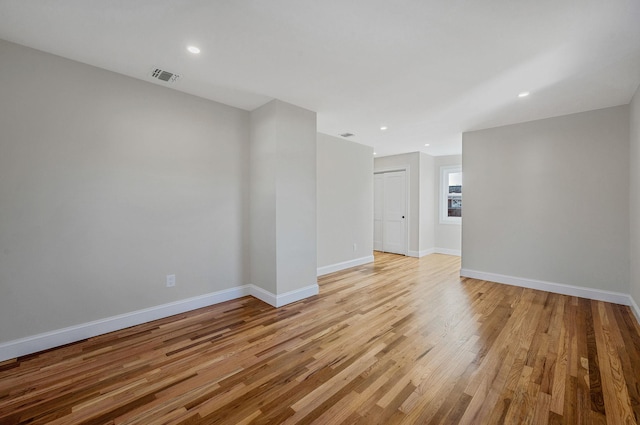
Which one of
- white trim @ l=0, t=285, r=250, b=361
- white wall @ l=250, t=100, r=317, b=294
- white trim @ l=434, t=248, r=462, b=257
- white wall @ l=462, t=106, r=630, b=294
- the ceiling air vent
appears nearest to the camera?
white trim @ l=0, t=285, r=250, b=361

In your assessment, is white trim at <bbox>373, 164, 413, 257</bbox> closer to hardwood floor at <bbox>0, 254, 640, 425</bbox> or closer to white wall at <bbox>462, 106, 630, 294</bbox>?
white wall at <bbox>462, 106, 630, 294</bbox>

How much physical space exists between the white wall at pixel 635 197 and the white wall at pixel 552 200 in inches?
8.1

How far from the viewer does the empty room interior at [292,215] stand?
180 centimetres

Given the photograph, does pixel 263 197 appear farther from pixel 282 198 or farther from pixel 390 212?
pixel 390 212

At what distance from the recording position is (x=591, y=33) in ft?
6.49

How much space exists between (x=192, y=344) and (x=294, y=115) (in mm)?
2864

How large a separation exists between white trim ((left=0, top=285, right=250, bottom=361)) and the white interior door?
4525 millimetres

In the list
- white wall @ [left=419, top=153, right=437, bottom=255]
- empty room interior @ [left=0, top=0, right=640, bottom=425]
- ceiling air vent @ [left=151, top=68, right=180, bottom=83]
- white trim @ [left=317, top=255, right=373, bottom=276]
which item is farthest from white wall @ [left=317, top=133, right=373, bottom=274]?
ceiling air vent @ [left=151, top=68, right=180, bottom=83]

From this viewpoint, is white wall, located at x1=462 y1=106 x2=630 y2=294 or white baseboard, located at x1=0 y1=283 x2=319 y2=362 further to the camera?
Result: white wall, located at x1=462 y1=106 x2=630 y2=294

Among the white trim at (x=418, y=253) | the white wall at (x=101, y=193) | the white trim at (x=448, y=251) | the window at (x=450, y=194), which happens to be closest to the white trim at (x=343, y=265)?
the white trim at (x=418, y=253)

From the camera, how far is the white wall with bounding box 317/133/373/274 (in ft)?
16.0

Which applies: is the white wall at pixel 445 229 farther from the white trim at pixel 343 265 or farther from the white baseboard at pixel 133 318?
the white baseboard at pixel 133 318

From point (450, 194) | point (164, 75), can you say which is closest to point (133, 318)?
point (164, 75)

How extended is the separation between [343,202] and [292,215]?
76.0 inches
